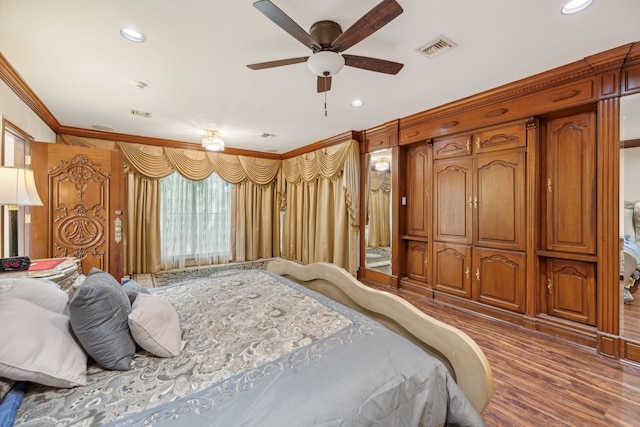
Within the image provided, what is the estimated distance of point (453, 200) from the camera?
3.43m

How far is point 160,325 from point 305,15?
6.53 ft

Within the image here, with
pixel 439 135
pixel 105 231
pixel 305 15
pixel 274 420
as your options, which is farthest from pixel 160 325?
pixel 439 135

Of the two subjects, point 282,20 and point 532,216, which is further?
point 532,216

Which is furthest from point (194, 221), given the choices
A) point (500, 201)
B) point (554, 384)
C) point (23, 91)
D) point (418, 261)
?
point (554, 384)

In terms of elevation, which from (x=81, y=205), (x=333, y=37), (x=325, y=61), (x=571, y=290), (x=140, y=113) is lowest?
(x=571, y=290)

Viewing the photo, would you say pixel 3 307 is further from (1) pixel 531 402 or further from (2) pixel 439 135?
(2) pixel 439 135

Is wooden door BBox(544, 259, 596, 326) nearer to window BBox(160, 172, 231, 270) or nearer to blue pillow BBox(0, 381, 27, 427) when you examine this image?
blue pillow BBox(0, 381, 27, 427)

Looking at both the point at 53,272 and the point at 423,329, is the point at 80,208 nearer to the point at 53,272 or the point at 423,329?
the point at 53,272

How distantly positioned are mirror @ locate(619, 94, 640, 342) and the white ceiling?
24.7 inches

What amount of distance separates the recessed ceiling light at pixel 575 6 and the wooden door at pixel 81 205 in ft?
15.0

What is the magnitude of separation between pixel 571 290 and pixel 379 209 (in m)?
2.40

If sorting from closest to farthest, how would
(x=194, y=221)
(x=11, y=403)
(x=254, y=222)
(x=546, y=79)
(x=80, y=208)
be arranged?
(x=11, y=403) → (x=546, y=79) → (x=80, y=208) → (x=194, y=221) → (x=254, y=222)

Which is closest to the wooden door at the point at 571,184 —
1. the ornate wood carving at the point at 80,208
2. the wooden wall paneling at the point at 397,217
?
the wooden wall paneling at the point at 397,217

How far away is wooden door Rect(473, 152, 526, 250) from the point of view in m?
2.85
